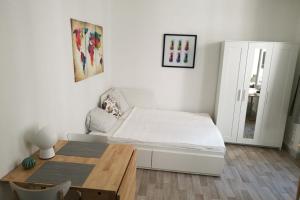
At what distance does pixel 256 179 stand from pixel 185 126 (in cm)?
119

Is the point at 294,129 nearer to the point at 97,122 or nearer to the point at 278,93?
the point at 278,93

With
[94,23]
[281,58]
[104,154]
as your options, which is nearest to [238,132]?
[281,58]

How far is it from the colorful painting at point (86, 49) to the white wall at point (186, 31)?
0.71 m

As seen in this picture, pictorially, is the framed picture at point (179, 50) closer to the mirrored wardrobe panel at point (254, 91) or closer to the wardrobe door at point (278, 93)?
the mirrored wardrobe panel at point (254, 91)

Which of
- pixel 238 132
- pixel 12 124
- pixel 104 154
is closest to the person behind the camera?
pixel 12 124

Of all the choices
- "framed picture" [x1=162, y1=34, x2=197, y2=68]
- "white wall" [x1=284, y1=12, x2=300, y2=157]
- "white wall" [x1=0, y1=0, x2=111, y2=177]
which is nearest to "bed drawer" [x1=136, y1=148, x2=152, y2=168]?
"white wall" [x1=0, y1=0, x2=111, y2=177]

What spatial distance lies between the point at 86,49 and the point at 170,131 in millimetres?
1642

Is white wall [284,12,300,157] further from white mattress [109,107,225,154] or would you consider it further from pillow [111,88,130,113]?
pillow [111,88,130,113]

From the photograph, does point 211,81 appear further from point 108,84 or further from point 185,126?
point 108,84

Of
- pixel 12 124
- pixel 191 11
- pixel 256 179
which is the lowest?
pixel 256 179

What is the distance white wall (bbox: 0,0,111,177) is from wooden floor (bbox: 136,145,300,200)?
1.20 metres

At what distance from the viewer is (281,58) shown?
3414 mm

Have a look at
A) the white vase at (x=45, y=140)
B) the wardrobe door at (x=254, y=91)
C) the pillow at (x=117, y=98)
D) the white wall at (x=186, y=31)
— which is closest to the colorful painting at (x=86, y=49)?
the pillow at (x=117, y=98)

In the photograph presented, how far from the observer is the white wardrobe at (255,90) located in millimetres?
3434
